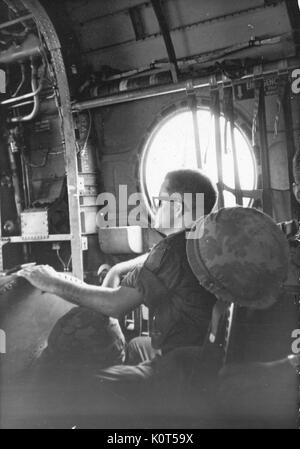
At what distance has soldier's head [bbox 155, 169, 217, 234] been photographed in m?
2.39

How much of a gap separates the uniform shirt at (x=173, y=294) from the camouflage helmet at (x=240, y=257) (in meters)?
0.23

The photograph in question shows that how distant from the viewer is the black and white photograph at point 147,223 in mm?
2141

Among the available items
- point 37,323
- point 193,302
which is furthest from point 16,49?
point 193,302

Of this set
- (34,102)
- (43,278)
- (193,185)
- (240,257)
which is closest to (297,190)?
(193,185)

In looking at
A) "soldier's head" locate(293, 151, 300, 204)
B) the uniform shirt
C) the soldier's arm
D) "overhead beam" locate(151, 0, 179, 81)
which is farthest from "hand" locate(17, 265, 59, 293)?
"overhead beam" locate(151, 0, 179, 81)

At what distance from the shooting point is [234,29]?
13.5ft

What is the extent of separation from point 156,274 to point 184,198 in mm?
466

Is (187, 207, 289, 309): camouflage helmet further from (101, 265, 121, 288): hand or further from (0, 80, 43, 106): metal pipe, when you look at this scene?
(0, 80, 43, 106): metal pipe

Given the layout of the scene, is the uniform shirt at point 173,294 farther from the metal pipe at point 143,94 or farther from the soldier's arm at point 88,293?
the metal pipe at point 143,94

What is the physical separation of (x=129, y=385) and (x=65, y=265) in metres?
3.46

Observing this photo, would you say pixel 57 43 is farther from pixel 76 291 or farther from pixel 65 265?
pixel 76 291

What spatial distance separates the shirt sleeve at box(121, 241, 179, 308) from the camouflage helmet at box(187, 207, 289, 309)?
0.23 metres

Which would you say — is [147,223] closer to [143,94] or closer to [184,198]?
[143,94]

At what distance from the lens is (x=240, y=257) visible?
2.01 metres
